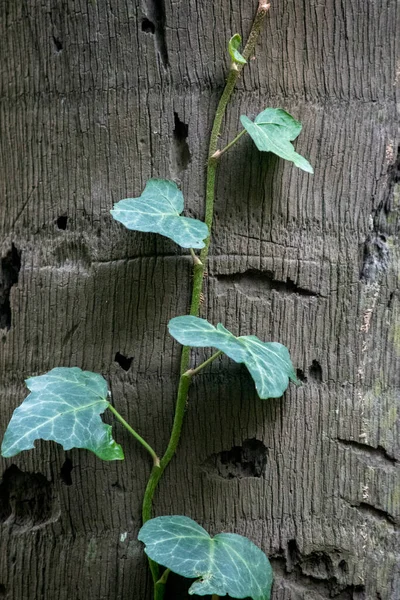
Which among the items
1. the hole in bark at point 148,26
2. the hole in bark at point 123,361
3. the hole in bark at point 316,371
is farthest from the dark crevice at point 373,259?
the hole in bark at point 148,26

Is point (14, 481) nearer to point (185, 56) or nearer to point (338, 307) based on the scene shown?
point (338, 307)

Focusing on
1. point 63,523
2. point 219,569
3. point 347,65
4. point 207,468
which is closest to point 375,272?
point 347,65

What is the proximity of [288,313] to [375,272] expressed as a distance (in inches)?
10.1

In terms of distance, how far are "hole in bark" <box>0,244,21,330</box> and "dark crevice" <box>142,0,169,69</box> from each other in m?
0.64

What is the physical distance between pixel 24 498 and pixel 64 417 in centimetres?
39

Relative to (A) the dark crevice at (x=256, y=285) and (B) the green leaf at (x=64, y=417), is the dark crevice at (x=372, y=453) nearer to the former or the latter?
(A) the dark crevice at (x=256, y=285)

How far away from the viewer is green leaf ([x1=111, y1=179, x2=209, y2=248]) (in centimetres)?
135

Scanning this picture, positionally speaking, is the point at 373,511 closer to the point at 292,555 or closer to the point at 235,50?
the point at 292,555

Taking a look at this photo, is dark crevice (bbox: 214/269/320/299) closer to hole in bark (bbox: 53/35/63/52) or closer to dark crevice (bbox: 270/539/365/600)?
dark crevice (bbox: 270/539/365/600)

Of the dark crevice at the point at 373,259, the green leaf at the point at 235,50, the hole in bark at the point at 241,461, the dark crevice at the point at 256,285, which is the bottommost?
the hole in bark at the point at 241,461

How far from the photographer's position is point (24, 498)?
5.05 ft

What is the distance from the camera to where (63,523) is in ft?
4.86

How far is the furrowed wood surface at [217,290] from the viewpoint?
1.48 metres

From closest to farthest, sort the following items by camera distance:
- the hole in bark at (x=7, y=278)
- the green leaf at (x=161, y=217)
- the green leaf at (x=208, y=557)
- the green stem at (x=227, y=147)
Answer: the green leaf at (x=208, y=557) < the green leaf at (x=161, y=217) < the green stem at (x=227, y=147) < the hole in bark at (x=7, y=278)
